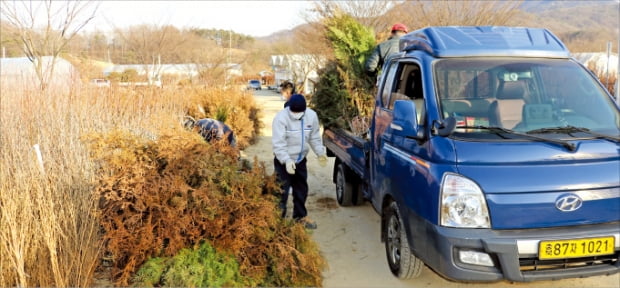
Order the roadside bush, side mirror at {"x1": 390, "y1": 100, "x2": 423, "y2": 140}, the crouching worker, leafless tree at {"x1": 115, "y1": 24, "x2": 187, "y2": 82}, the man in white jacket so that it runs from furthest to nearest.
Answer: leafless tree at {"x1": 115, "y1": 24, "x2": 187, "y2": 82}, the crouching worker, the man in white jacket, the roadside bush, side mirror at {"x1": 390, "y1": 100, "x2": 423, "y2": 140}

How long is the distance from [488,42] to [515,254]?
188 centimetres

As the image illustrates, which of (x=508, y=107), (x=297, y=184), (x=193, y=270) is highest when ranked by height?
(x=508, y=107)

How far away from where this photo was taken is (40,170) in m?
3.95

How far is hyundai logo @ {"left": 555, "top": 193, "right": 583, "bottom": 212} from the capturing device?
2771 mm

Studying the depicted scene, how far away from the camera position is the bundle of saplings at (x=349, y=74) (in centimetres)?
757

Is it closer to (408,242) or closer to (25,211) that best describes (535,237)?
(408,242)

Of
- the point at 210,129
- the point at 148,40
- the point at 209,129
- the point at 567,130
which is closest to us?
the point at 567,130

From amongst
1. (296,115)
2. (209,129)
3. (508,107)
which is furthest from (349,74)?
(508,107)

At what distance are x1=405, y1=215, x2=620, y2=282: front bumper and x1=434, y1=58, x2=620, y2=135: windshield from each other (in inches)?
33.8

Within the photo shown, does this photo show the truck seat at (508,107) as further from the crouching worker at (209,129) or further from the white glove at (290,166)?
the crouching worker at (209,129)

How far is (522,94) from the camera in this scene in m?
3.63

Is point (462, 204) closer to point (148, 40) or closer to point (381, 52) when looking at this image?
point (381, 52)

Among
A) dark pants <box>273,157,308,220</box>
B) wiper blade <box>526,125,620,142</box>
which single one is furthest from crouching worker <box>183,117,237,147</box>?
wiper blade <box>526,125,620,142</box>

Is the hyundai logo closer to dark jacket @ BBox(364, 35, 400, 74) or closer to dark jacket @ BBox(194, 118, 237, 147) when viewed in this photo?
dark jacket @ BBox(364, 35, 400, 74)
